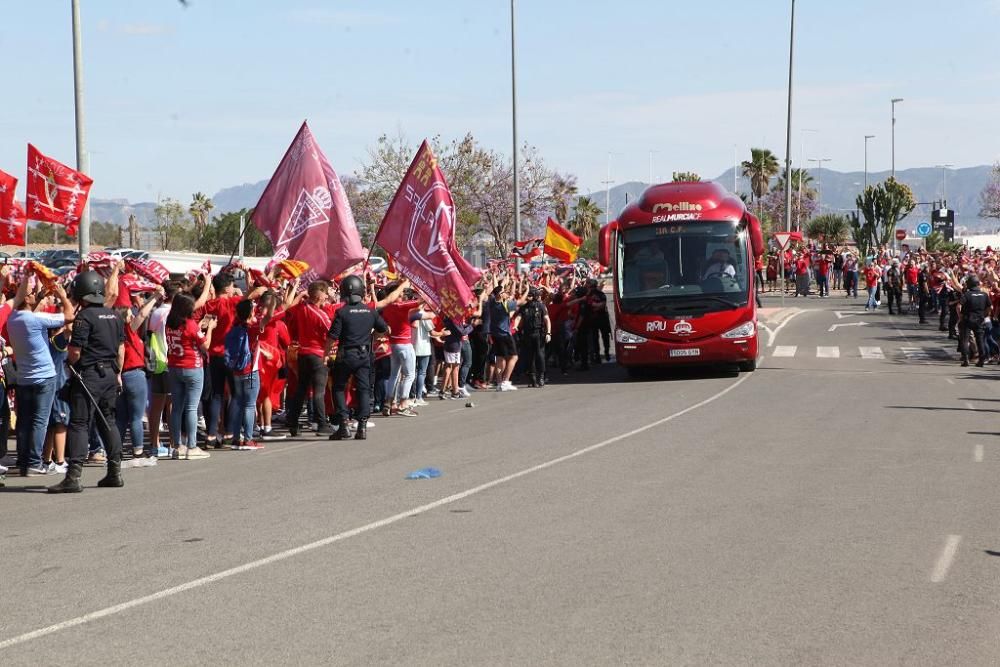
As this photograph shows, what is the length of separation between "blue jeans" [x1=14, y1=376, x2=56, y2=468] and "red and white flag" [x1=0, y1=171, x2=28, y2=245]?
4751 millimetres

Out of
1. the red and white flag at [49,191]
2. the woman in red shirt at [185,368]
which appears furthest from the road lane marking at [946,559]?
the red and white flag at [49,191]

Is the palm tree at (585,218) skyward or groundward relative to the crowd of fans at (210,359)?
skyward

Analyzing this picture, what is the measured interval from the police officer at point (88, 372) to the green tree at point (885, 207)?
73.0m

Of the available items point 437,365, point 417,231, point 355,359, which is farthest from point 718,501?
point 437,365

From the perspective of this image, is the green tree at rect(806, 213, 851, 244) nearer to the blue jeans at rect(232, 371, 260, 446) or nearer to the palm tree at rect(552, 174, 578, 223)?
the palm tree at rect(552, 174, 578, 223)

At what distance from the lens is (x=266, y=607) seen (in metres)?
7.30

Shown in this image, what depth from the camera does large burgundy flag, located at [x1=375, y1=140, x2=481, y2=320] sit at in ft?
62.4

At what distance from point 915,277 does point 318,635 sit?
42.8 m

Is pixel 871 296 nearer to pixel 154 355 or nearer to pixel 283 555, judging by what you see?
pixel 154 355

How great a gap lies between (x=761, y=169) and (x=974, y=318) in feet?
314

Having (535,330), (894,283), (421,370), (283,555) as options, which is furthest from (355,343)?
(894,283)

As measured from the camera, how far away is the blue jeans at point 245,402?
1527cm

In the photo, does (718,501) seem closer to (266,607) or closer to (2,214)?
(266,607)

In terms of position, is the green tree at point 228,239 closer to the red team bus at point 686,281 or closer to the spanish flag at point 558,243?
the spanish flag at point 558,243
